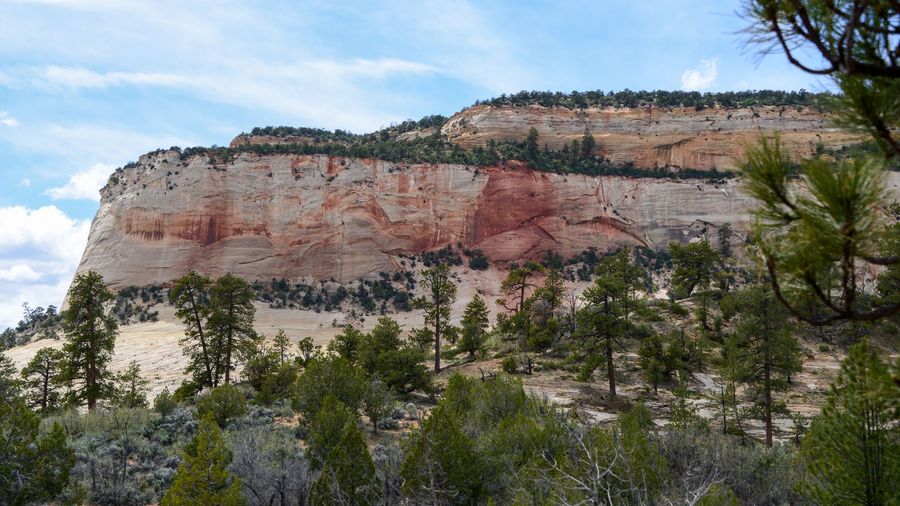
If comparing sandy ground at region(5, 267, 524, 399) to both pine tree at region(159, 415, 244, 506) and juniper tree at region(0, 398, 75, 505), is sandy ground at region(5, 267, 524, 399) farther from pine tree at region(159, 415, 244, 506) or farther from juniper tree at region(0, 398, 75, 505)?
pine tree at region(159, 415, 244, 506)

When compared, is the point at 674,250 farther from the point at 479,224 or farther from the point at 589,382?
the point at 479,224

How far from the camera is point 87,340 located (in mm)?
22250

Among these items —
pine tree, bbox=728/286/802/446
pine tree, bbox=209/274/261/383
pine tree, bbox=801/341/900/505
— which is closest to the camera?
pine tree, bbox=801/341/900/505

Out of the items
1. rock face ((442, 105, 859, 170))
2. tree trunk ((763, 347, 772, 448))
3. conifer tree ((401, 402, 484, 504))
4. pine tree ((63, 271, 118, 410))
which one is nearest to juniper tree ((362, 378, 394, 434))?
conifer tree ((401, 402, 484, 504))

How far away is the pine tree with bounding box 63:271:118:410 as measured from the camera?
72.2 ft

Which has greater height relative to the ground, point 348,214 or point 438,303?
point 348,214

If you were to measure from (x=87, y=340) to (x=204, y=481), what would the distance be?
16.0 m

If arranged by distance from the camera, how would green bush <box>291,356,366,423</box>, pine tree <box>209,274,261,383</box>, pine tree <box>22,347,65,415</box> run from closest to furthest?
green bush <box>291,356,366,423</box>, pine tree <box>22,347,65,415</box>, pine tree <box>209,274,261,383</box>

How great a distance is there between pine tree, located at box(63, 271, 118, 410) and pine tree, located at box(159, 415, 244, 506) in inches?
574

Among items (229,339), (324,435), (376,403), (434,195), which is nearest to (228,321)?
(229,339)

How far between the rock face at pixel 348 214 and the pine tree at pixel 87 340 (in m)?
37.6

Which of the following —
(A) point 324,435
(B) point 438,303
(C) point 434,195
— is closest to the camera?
(A) point 324,435

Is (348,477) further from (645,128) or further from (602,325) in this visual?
(645,128)

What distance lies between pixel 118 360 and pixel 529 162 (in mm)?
49715
